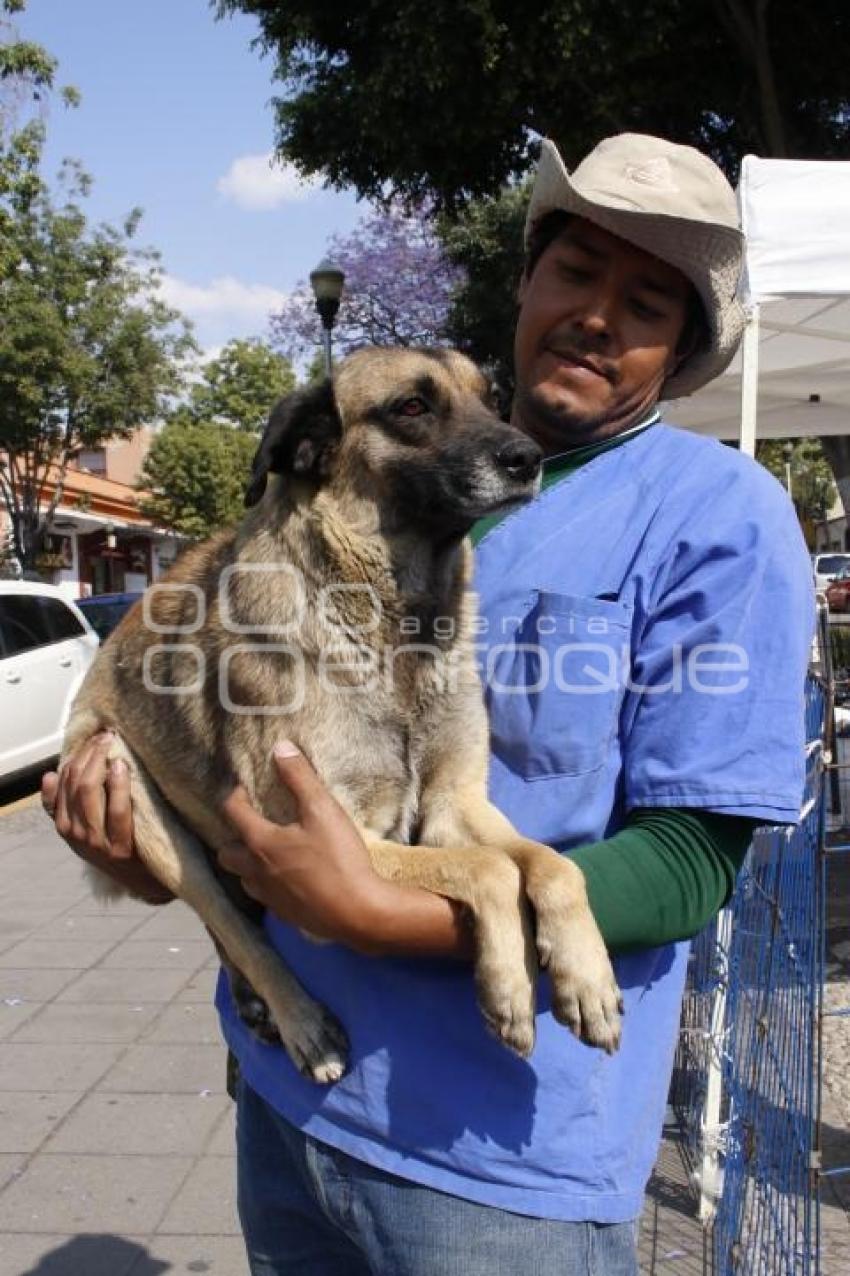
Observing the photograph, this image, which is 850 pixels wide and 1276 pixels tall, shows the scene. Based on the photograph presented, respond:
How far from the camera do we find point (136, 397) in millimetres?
28188

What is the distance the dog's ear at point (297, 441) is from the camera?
2.38 m

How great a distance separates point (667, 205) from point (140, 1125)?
14.1 feet

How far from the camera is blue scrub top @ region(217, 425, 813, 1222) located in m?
1.64

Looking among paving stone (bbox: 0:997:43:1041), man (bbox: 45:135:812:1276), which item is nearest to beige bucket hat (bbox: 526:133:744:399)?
man (bbox: 45:135:812:1276)

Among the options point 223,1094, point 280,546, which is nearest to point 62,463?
point 223,1094

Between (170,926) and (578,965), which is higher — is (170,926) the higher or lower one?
the lower one

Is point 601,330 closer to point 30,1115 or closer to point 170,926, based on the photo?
point 30,1115

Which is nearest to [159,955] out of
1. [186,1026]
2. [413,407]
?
[186,1026]

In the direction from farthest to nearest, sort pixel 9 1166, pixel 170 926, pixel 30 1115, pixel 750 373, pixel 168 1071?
pixel 170 926 → pixel 168 1071 → pixel 750 373 → pixel 30 1115 → pixel 9 1166

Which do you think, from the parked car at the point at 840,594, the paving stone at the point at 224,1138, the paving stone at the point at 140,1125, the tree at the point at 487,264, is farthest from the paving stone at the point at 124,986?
the parked car at the point at 840,594

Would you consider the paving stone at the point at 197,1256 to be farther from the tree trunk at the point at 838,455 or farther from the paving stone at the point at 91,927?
the tree trunk at the point at 838,455

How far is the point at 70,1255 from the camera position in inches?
159

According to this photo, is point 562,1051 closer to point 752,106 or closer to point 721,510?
point 721,510

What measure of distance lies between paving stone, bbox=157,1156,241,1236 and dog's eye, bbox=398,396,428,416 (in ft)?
9.78
